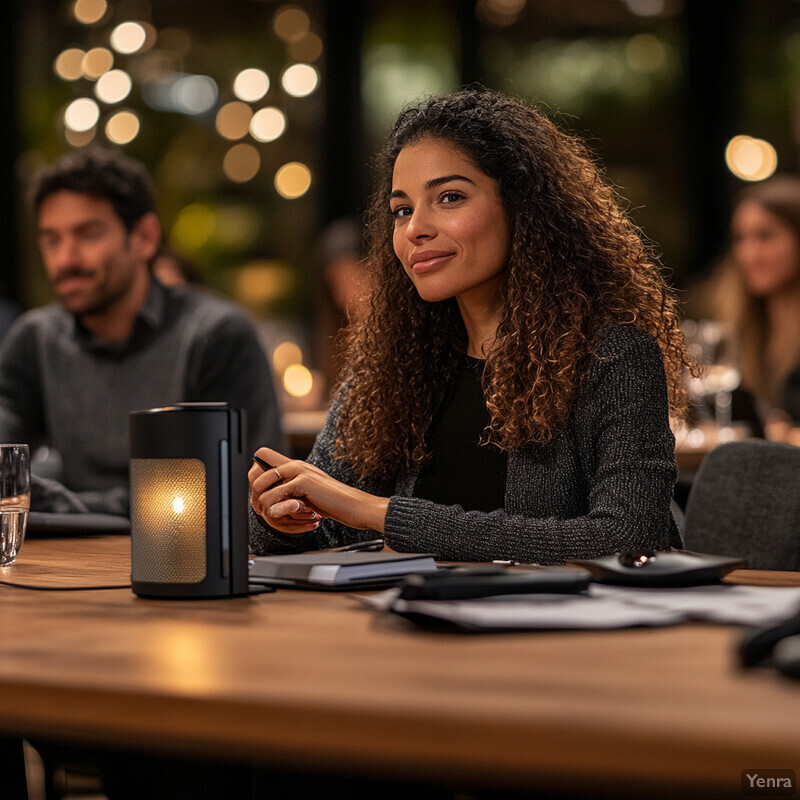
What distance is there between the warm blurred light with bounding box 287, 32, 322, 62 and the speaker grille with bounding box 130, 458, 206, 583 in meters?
6.09

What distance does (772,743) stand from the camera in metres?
0.65

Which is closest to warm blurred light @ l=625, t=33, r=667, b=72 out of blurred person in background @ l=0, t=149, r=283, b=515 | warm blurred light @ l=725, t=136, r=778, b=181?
warm blurred light @ l=725, t=136, r=778, b=181

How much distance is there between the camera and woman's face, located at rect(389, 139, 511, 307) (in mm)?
1909

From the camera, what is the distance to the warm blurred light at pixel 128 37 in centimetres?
705

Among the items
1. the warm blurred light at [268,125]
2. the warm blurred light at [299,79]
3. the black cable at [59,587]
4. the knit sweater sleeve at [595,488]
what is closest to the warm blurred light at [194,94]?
the warm blurred light at [268,125]

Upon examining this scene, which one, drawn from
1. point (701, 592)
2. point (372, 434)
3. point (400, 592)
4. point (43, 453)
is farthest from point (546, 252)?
point (43, 453)

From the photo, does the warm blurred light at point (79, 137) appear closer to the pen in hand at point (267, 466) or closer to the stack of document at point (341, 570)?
the pen in hand at point (267, 466)

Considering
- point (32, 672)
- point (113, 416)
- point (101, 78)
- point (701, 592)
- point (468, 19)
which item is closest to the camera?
point (32, 672)

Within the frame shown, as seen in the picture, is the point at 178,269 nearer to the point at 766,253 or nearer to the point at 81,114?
the point at 81,114

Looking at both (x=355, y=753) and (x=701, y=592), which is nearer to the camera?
(x=355, y=753)

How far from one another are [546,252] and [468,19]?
513 centimetres

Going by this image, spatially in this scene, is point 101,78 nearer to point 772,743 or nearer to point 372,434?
point 372,434

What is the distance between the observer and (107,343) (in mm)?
3152

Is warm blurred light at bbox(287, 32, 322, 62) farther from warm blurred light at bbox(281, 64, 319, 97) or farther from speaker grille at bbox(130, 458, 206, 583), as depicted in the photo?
speaker grille at bbox(130, 458, 206, 583)
